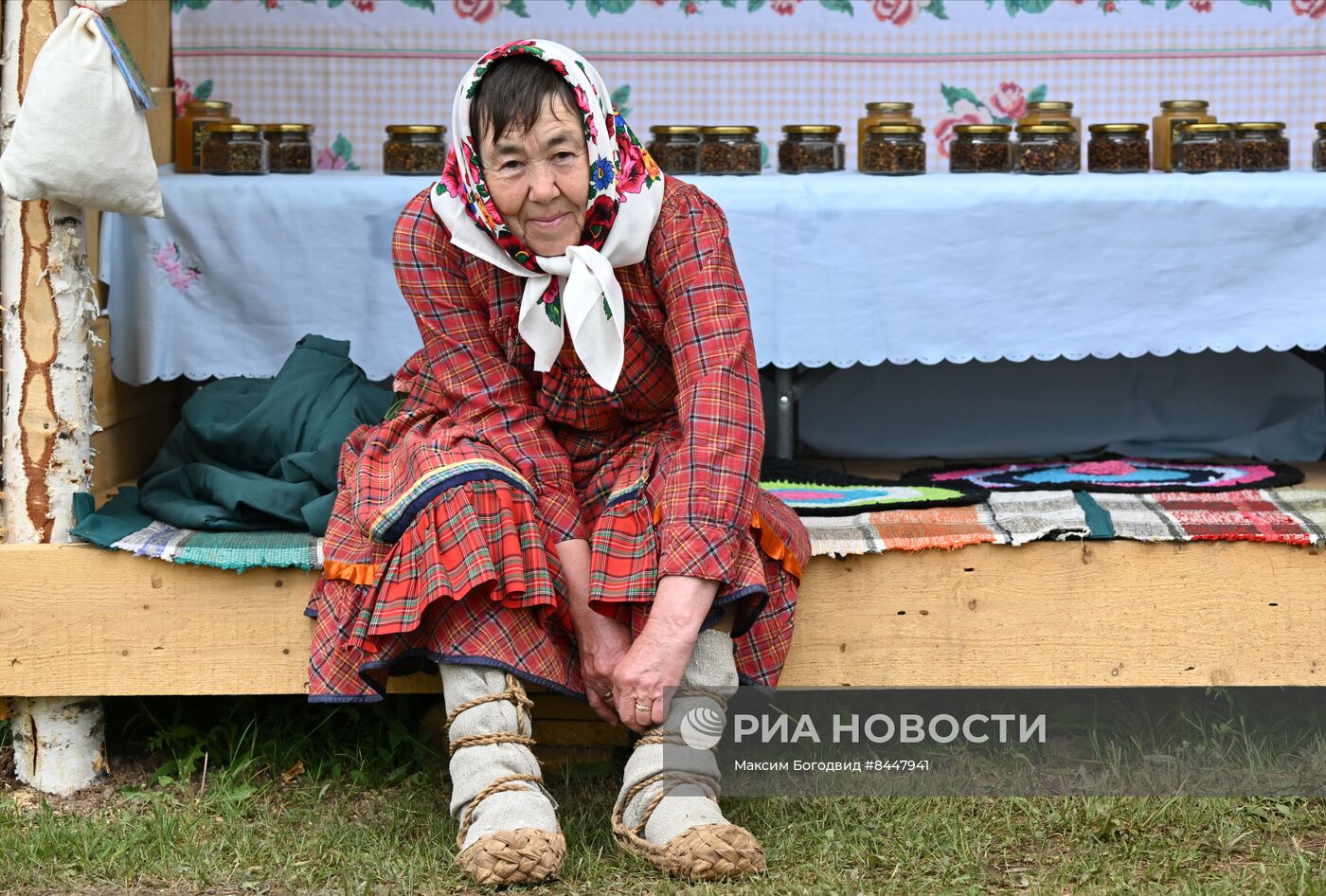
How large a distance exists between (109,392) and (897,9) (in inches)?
88.0

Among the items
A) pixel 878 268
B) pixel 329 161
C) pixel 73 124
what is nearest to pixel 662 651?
pixel 878 268

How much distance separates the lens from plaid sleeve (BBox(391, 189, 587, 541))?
2551 mm

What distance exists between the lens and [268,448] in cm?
297

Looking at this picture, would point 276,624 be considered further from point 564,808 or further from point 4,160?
point 4,160

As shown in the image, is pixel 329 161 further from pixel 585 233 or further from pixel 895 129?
pixel 585 233

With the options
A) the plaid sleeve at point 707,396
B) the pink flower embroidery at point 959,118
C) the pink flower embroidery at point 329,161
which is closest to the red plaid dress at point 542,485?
the plaid sleeve at point 707,396

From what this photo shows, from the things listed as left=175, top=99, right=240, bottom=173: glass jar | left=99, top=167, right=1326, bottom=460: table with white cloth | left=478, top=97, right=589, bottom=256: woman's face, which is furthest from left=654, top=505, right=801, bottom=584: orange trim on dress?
left=175, top=99, right=240, bottom=173: glass jar

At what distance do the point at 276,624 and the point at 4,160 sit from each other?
897mm

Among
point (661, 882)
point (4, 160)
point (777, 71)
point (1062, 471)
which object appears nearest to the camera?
point (661, 882)

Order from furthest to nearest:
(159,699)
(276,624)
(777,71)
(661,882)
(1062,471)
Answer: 1. (777,71)
2. (1062,471)
3. (159,699)
4. (276,624)
5. (661,882)

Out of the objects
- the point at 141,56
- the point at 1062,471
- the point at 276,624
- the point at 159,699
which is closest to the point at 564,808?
the point at 276,624

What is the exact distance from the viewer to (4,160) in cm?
258

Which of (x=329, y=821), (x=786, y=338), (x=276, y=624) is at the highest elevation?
(x=786, y=338)

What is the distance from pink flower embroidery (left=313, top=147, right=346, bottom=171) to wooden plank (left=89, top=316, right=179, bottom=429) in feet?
2.95
